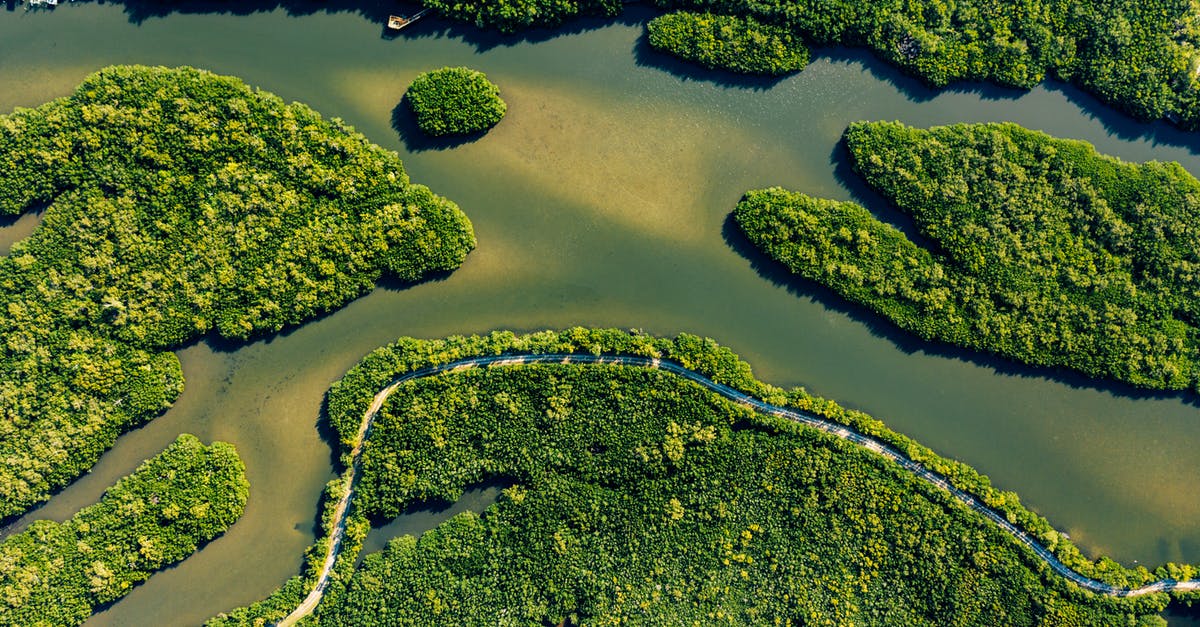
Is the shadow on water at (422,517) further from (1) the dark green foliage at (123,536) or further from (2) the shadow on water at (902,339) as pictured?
(2) the shadow on water at (902,339)

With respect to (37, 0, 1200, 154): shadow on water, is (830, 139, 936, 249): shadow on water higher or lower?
lower

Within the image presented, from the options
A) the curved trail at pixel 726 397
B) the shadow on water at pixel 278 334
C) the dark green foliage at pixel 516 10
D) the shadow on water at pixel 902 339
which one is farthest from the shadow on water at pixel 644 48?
the curved trail at pixel 726 397

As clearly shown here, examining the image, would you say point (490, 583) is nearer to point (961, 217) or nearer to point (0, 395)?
point (0, 395)

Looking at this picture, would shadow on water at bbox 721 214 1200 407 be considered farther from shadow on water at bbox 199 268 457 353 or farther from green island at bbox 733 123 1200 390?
shadow on water at bbox 199 268 457 353

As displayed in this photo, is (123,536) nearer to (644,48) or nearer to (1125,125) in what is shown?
(644,48)

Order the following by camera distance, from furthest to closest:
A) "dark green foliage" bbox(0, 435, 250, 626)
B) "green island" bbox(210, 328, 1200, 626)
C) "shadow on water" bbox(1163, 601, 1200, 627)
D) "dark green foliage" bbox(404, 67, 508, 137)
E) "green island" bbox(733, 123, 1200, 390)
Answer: "dark green foliage" bbox(404, 67, 508, 137) → "shadow on water" bbox(1163, 601, 1200, 627) → "green island" bbox(733, 123, 1200, 390) → "green island" bbox(210, 328, 1200, 626) → "dark green foliage" bbox(0, 435, 250, 626)

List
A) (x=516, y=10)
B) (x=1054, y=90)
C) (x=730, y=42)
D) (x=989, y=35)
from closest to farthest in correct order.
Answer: (x=989, y=35), (x=516, y=10), (x=730, y=42), (x=1054, y=90)

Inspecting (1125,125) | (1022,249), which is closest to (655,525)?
(1022,249)

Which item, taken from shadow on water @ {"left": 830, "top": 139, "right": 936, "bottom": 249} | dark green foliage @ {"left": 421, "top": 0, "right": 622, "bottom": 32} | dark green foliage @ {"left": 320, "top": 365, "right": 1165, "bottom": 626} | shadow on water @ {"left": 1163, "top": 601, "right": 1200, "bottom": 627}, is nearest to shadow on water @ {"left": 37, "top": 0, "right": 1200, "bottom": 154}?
dark green foliage @ {"left": 421, "top": 0, "right": 622, "bottom": 32}
